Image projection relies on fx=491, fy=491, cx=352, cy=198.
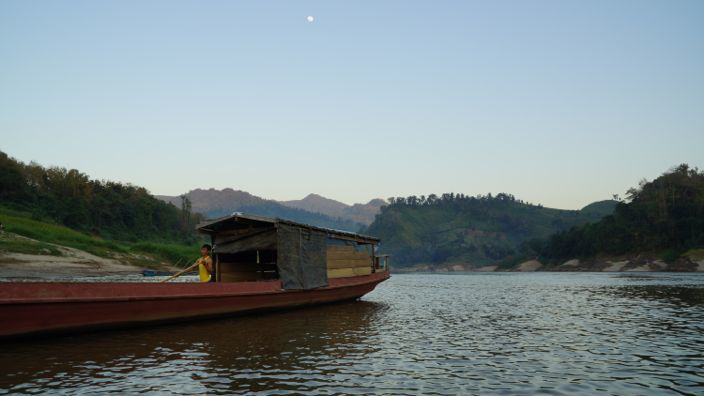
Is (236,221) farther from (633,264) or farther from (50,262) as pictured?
(633,264)

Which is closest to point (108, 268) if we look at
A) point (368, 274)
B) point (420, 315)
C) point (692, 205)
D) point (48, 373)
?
point (368, 274)

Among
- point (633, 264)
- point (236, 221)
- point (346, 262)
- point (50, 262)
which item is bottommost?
point (633, 264)

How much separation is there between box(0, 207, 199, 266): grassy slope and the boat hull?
34025mm

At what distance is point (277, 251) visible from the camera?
21812 mm

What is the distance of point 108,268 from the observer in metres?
62.3

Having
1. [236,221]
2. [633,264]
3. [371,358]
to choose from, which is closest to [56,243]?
[236,221]

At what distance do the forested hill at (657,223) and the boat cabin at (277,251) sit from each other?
10543 cm

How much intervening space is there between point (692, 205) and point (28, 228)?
12942cm

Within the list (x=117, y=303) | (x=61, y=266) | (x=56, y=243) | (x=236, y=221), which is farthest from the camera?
(x=56, y=243)

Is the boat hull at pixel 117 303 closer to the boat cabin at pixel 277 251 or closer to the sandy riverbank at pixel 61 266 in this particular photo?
the boat cabin at pixel 277 251

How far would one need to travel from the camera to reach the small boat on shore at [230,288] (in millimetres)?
13133

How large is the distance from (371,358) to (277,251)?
1052cm

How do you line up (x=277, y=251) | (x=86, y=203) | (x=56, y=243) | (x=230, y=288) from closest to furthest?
(x=230, y=288)
(x=277, y=251)
(x=56, y=243)
(x=86, y=203)

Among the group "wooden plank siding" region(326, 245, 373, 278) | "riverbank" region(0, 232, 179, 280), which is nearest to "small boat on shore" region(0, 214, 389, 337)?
"wooden plank siding" region(326, 245, 373, 278)
